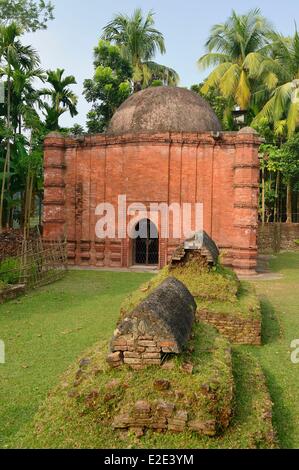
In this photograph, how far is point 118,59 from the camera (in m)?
28.7

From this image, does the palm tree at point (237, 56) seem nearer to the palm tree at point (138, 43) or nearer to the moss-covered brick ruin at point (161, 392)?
the palm tree at point (138, 43)

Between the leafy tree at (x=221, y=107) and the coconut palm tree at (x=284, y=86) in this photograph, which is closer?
the coconut palm tree at (x=284, y=86)

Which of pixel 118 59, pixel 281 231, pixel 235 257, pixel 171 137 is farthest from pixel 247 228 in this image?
pixel 118 59

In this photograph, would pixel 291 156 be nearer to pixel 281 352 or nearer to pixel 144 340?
pixel 281 352

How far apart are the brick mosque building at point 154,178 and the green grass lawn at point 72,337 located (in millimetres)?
3073

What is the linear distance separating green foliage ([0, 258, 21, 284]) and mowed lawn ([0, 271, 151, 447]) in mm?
712

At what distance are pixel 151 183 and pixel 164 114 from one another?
2.93m

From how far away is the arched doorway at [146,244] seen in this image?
17.7 metres

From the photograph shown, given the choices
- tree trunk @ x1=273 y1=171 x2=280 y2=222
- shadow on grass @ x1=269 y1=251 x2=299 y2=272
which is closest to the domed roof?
shadow on grass @ x1=269 y1=251 x2=299 y2=272

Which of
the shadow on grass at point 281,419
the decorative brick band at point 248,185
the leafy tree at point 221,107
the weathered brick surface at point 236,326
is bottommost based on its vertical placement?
the shadow on grass at point 281,419

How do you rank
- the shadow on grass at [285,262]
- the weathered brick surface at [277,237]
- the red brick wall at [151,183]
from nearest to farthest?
the red brick wall at [151,183] < the shadow on grass at [285,262] < the weathered brick surface at [277,237]

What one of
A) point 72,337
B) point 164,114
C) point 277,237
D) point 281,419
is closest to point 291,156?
point 277,237

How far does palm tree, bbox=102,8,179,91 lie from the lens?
3100 centimetres

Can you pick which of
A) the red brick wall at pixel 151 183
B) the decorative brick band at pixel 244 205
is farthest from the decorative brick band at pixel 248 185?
the decorative brick band at pixel 244 205
